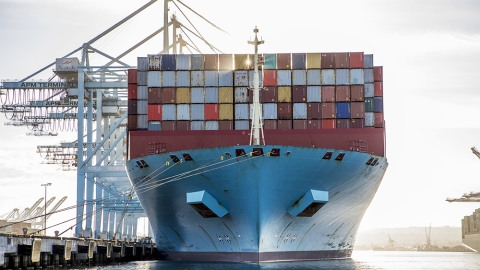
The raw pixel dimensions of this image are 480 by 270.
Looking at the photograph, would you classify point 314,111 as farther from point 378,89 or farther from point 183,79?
point 183,79

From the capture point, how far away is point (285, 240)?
39.6 m

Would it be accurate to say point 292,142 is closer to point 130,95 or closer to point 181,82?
point 181,82

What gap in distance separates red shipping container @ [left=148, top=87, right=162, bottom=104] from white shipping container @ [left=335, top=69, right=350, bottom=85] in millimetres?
10260

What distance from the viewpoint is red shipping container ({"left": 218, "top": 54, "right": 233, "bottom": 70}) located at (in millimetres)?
45312

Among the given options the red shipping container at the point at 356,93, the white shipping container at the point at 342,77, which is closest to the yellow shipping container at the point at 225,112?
the white shipping container at the point at 342,77

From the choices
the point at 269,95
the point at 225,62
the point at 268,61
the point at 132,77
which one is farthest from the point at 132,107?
the point at 268,61

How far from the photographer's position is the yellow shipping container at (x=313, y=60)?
4544 centimetres

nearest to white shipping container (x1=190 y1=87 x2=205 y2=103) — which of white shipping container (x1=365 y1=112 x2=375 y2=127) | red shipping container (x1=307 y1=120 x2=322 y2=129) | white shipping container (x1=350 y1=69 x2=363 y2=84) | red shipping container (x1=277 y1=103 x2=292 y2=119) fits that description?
red shipping container (x1=277 y1=103 x2=292 y2=119)

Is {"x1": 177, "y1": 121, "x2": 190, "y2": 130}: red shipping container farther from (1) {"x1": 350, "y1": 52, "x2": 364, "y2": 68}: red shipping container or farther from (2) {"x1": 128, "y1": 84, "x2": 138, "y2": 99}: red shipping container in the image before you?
(1) {"x1": 350, "y1": 52, "x2": 364, "y2": 68}: red shipping container

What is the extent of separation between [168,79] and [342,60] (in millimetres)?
10222

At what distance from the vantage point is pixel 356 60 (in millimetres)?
45750

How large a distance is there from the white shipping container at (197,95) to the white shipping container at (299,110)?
5.27 meters

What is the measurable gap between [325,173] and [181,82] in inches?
427

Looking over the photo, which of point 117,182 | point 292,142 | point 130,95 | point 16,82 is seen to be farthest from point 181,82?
point 117,182
